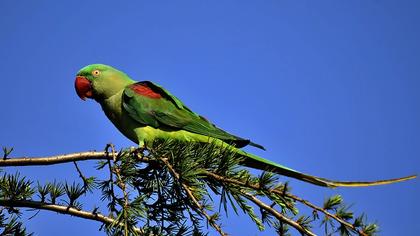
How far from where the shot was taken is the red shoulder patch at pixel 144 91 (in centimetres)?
536

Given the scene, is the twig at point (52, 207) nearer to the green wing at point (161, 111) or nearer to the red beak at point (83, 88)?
the green wing at point (161, 111)

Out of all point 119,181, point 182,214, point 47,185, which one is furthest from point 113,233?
point 47,185

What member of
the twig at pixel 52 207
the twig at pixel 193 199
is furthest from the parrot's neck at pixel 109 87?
the twig at pixel 193 199

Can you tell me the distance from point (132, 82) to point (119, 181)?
108 inches

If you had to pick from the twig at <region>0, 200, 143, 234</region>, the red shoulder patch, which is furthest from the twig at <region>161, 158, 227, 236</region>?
the red shoulder patch

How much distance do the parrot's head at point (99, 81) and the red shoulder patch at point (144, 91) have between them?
11.8 inches

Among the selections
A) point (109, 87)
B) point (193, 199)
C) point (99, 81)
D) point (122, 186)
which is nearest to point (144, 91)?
point (109, 87)

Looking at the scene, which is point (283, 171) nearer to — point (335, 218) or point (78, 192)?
point (335, 218)

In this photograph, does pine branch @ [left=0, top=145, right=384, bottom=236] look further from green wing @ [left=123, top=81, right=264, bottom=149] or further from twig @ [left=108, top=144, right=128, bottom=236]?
green wing @ [left=123, top=81, right=264, bottom=149]

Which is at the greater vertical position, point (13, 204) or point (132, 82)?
point (132, 82)

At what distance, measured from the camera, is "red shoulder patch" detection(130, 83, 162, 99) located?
17.6ft

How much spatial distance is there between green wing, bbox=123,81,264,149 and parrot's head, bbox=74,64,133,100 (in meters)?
0.33

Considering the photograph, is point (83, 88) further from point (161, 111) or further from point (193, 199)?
point (193, 199)

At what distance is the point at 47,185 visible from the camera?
12.2 feet
